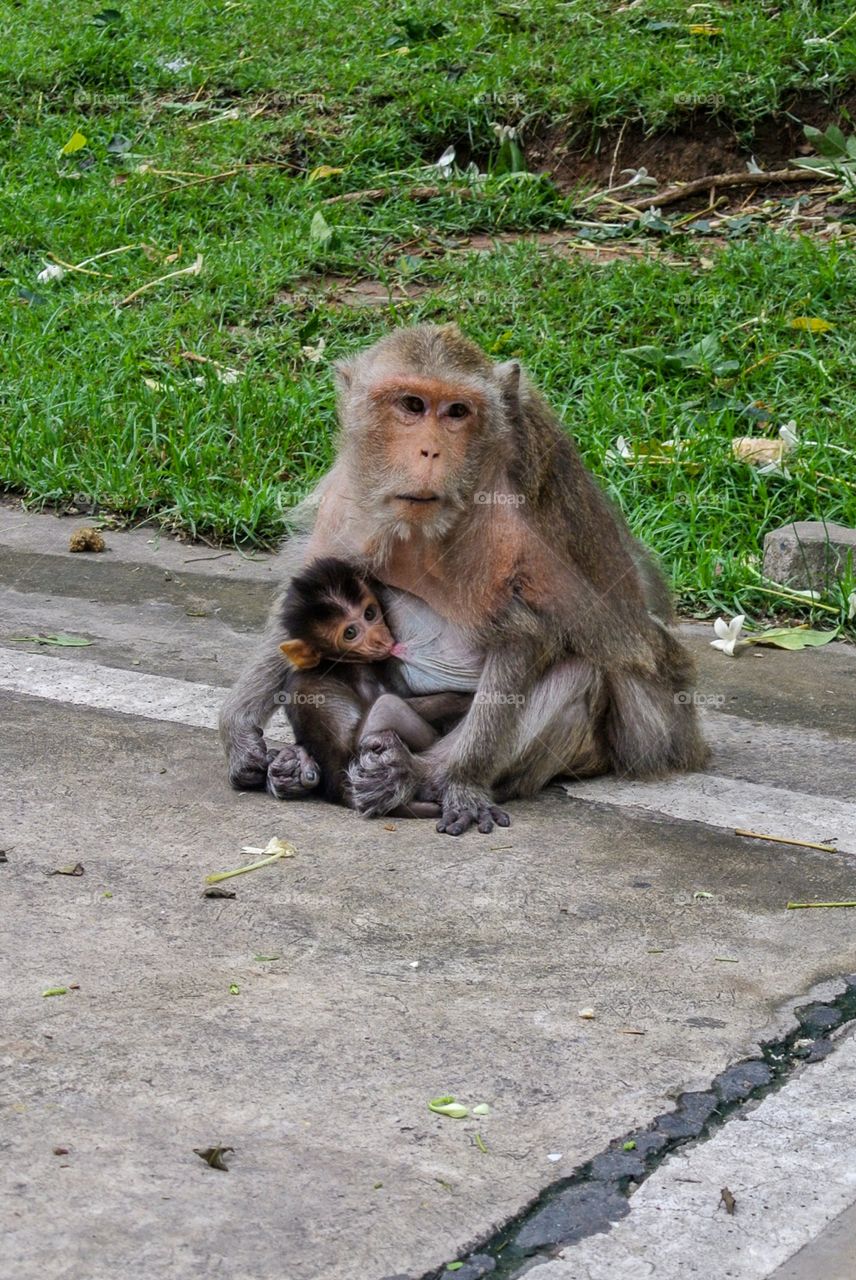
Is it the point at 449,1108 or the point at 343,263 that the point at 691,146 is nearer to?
the point at 343,263

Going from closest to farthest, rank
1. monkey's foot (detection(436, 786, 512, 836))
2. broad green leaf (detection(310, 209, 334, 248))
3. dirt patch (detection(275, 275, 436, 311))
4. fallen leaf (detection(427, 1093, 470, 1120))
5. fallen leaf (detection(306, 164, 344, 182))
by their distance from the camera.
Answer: fallen leaf (detection(427, 1093, 470, 1120))
monkey's foot (detection(436, 786, 512, 836))
dirt patch (detection(275, 275, 436, 311))
broad green leaf (detection(310, 209, 334, 248))
fallen leaf (detection(306, 164, 344, 182))

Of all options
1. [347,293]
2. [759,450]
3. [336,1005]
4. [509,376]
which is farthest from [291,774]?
[347,293]

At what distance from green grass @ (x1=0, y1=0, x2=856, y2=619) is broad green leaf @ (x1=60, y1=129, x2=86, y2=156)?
6 cm

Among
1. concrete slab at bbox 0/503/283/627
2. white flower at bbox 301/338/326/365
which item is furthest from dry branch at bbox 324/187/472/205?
concrete slab at bbox 0/503/283/627

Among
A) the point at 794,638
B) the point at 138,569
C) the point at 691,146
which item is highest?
the point at 691,146

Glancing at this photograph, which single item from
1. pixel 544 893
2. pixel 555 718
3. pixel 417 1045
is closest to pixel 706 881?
pixel 544 893

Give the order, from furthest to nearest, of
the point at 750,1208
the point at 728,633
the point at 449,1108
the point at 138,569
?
1. the point at 138,569
2. the point at 728,633
3. the point at 449,1108
4. the point at 750,1208

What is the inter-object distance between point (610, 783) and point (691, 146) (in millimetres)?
5826

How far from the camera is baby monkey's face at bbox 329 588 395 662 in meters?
4.43

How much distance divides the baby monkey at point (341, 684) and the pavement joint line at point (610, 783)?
445 mm

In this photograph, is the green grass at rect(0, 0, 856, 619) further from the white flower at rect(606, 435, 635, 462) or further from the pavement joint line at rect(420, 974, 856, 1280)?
the pavement joint line at rect(420, 974, 856, 1280)

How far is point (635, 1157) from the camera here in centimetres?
279

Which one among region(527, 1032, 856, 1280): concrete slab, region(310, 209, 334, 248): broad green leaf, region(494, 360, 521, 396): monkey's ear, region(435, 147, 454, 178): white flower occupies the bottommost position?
region(527, 1032, 856, 1280): concrete slab

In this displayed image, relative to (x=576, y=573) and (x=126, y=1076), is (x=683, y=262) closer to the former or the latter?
(x=576, y=573)
